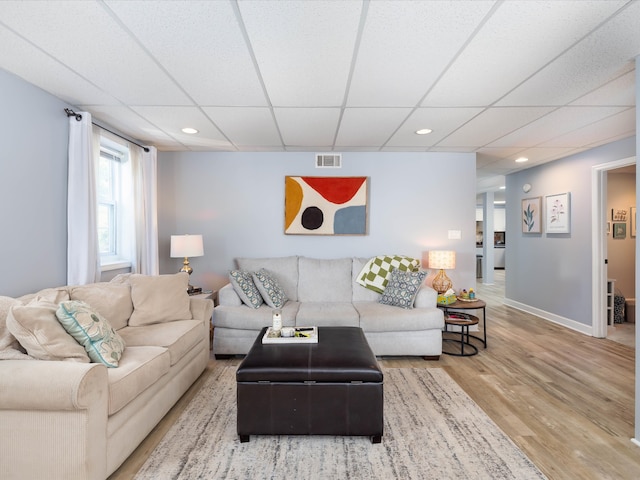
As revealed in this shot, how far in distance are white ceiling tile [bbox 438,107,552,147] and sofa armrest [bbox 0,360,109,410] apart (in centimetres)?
348

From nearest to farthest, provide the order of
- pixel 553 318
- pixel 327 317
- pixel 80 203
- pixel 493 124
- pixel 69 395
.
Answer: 1. pixel 69 395
2. pixel 80 203
3. pixel 493 124
4. pixel 327 317
5. pixel 553 318

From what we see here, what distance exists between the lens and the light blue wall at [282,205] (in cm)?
432

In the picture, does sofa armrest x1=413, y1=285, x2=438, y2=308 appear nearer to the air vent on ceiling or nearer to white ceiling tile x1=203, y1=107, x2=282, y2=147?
the air vent on ceiling

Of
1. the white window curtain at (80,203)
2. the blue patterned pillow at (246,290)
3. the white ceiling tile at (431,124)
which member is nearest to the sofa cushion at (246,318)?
the blue patterned pillow at (246,290)

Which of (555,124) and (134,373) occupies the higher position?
(555,124)

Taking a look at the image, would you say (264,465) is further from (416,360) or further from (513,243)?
(513,243)

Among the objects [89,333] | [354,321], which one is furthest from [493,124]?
[89,333]

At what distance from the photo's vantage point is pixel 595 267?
13.4ft

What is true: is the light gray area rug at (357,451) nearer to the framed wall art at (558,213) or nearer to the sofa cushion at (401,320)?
the sofa cushion at (401,320)

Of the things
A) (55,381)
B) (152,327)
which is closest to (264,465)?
(55,381)

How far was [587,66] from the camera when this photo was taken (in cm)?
207

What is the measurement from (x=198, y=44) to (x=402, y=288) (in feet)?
9.63

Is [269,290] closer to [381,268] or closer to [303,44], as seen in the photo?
[381,268]

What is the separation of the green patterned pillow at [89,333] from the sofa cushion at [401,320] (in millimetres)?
2191
